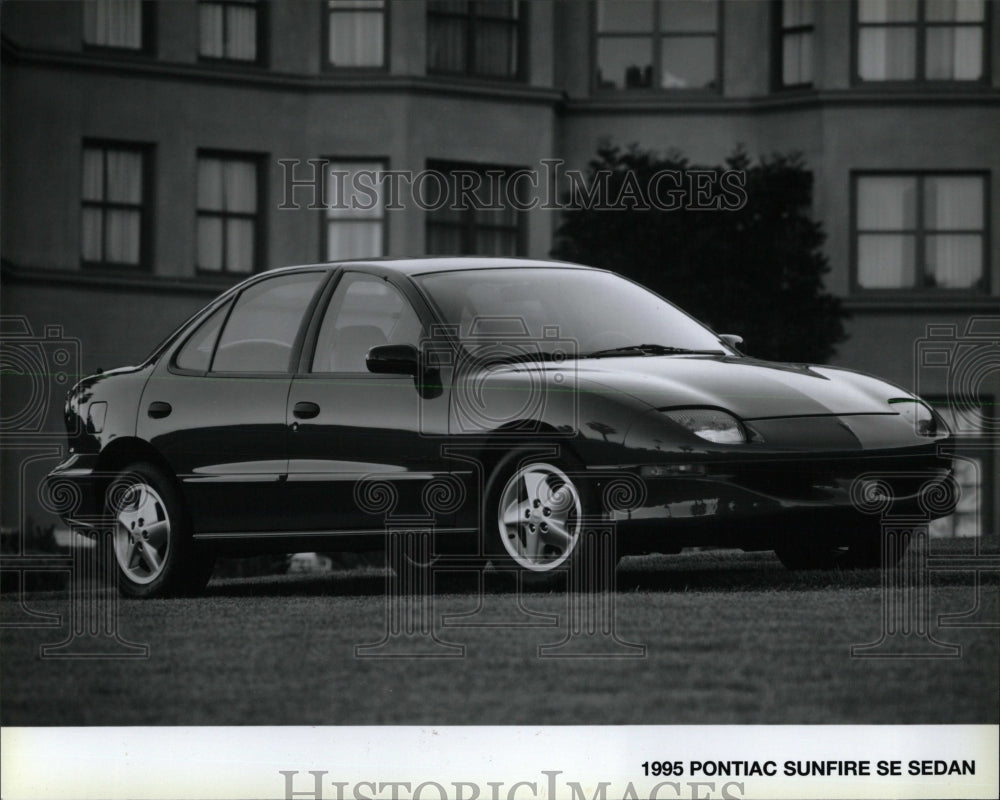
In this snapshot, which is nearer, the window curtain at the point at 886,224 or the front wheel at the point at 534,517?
the front wheel at the point at 534,517

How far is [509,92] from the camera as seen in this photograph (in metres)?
23.6

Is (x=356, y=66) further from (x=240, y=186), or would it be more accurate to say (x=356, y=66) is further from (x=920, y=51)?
(x=920, y=51)

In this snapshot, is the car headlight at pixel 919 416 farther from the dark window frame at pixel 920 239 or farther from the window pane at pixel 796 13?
the window pane at pixel 796 13

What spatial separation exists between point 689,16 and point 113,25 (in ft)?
20.2

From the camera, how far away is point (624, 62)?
78.6 feet

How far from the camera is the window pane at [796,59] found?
22.9 meters

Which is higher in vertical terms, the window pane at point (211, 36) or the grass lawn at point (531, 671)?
the window pane at point (211, 36)

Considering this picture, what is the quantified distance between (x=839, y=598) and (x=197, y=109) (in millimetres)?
13728

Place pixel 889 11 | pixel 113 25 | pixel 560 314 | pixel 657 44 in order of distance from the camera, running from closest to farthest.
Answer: pixel 560 314 → pixel 113 25 → pixel 889 11 → pixel 657 44

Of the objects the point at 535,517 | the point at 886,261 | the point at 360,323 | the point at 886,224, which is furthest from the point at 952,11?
the point at 535,517

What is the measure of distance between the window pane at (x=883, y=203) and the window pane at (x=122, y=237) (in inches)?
310

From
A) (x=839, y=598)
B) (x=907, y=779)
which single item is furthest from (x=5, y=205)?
(x=907, y=779)

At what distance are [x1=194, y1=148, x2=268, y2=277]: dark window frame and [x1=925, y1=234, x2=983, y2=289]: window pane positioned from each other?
23.5ft

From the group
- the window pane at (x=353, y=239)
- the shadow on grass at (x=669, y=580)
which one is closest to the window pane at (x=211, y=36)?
the window pane at (x=353, y=239)
